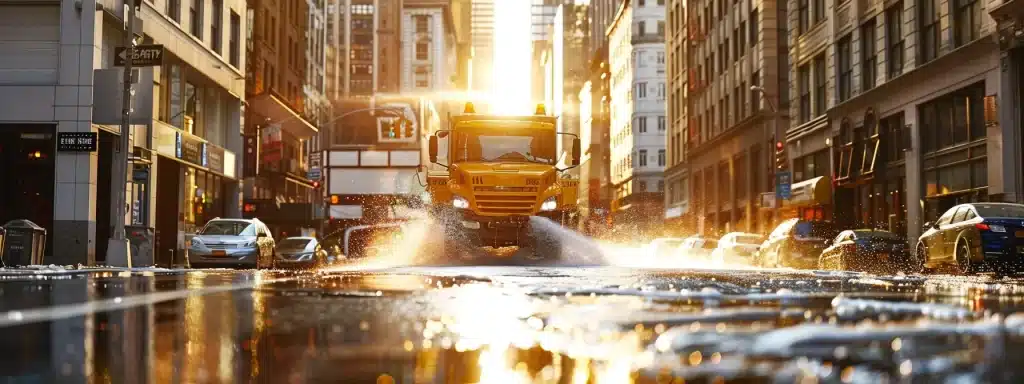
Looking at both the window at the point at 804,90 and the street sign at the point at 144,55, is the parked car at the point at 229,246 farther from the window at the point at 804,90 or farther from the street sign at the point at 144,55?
the window at the point at 804,90

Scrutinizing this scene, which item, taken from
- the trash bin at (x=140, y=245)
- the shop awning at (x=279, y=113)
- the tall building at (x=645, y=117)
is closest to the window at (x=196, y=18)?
the shop awning at (x=279, y=113)

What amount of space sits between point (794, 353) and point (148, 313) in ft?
16.5

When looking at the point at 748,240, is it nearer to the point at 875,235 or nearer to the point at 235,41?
the point at 875,235

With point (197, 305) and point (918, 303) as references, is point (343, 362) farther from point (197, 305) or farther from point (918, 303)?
point (918, 303)

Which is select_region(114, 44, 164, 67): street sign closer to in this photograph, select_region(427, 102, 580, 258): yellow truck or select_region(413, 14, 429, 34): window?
select_region(427, 102, 580, 258): yellow truck

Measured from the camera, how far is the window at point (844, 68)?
45688mm

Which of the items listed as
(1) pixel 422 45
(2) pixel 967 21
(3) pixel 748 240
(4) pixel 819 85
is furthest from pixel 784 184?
(1) pixel 422 45

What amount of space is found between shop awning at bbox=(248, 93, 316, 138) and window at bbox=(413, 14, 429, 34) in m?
102

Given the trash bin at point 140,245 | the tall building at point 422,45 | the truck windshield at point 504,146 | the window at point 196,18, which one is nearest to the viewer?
the truck windshield at point 504,146

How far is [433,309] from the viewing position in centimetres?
884

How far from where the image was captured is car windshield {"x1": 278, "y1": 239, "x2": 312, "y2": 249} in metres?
34.9

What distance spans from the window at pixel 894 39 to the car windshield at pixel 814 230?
24.0ft

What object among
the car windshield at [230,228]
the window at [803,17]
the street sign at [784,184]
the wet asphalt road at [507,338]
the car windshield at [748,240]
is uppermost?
the window at [803,17]

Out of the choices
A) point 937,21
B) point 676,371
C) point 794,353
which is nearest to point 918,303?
point 794,353
